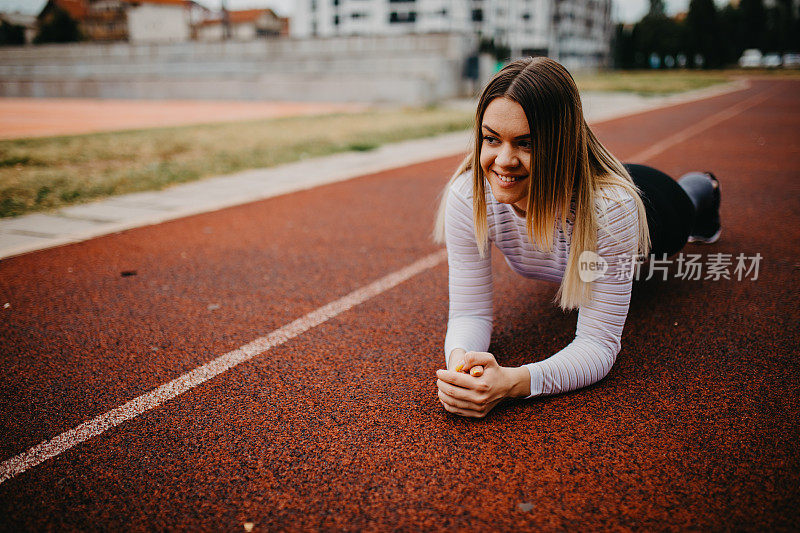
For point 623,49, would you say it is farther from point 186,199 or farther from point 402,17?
point 186,199

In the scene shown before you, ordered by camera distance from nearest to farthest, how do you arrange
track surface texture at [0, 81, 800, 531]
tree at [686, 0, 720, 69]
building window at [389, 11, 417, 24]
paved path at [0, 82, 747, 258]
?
1. track surface texture at [0, 81, 800, 531]
2. paved path at [0, 82, 747, 258]
3. building window at [389, 11, 417, 24]
4. tree at [686, 0, 720, 69]

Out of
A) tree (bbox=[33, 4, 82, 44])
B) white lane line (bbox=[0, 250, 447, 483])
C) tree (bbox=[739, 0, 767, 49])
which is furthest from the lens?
tree (bbox=[739, 0, 767, 49])

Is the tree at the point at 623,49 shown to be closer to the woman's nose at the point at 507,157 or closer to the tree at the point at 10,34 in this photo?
the tree at the point at 10,34

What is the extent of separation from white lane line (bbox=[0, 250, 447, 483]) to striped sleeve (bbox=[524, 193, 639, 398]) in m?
1.49

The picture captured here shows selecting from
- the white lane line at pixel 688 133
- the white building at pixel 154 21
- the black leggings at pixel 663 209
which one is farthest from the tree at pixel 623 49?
the black leggings at pixel 663 209

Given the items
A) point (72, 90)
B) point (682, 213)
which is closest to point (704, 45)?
point (72, 90)

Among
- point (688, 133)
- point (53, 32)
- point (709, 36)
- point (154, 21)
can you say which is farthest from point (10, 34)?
point (709, 36)

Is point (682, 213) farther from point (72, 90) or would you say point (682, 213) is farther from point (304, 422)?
point (72, 90)

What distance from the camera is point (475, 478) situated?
1994 mm

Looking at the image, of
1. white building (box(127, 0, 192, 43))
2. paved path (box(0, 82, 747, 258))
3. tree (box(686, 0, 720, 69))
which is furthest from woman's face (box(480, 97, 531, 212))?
white building (box(127, 0, 192, 43))

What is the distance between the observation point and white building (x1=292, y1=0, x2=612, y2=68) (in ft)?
227

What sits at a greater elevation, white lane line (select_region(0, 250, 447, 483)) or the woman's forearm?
the woman's forearm

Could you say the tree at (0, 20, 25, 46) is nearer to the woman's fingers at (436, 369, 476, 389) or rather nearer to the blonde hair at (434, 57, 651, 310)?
the blonde hair at (434, 57, 651, 310)

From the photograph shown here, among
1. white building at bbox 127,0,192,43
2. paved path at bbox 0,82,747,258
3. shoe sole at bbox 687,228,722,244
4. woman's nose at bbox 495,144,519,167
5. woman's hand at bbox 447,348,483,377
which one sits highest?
white building at bbox 127,0,192,43
